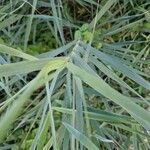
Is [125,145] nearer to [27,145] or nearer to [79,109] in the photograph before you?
[27,145]

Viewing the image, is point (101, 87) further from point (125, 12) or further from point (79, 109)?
point (125, 12)

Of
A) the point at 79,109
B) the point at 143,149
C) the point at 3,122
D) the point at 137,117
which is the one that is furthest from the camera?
the point at 143,149

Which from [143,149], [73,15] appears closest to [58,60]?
[143,149]

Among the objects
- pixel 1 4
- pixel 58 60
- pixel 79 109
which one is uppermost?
pixel 1 4

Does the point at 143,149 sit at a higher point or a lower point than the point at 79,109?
lower

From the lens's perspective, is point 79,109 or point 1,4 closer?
point 79,109

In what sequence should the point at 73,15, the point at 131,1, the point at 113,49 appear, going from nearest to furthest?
the point at 113,49
the point at 131,1
the point at 73,15

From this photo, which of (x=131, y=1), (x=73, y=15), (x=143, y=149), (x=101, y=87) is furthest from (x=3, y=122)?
(x=73, y=15)
